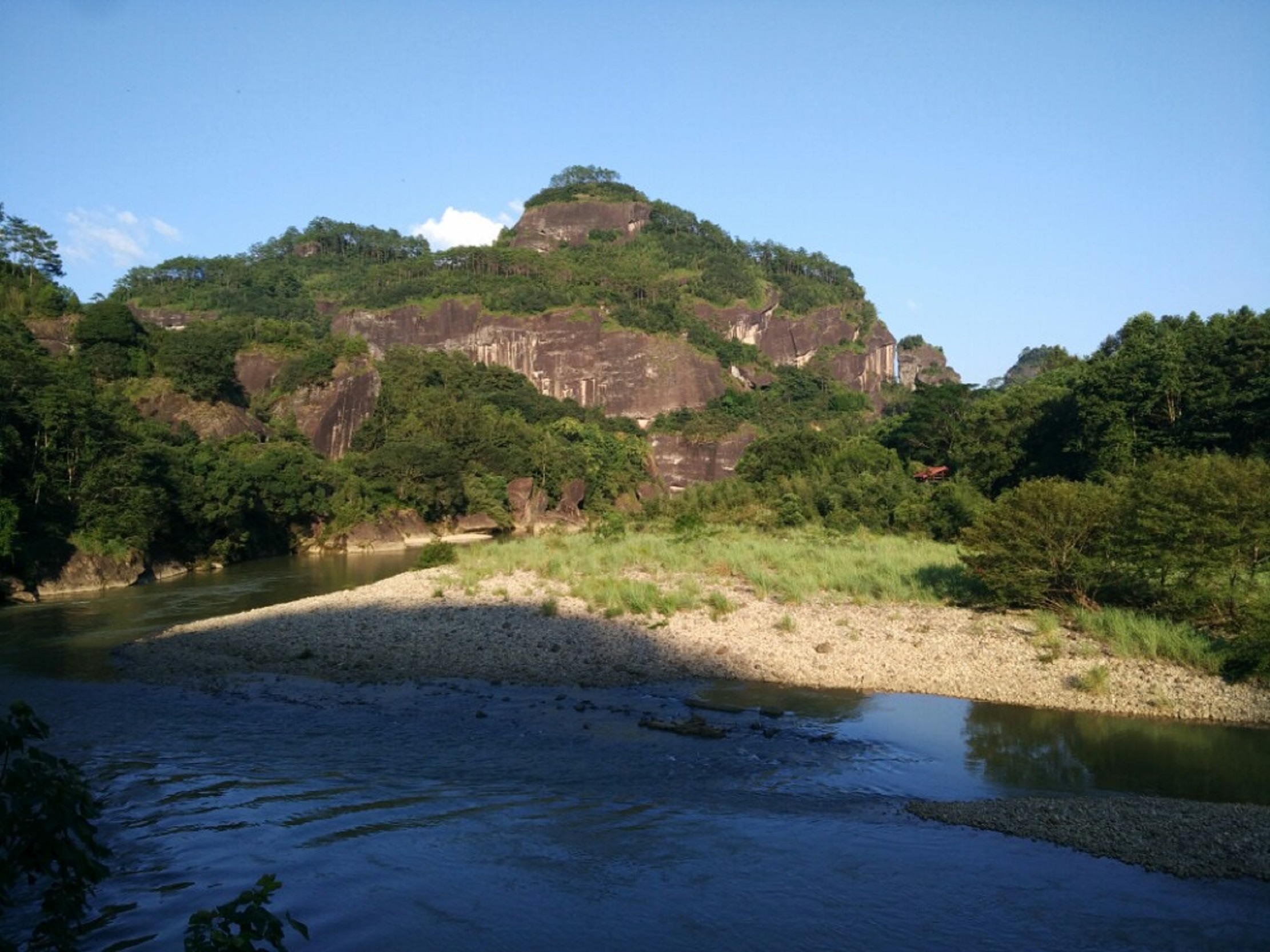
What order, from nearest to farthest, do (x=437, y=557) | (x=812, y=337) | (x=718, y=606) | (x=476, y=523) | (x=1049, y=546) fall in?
(x=1049, y=546) < (x=718, y=606) < (x=437, y=557) < (x=476, y=523) < (x=812, y=337)

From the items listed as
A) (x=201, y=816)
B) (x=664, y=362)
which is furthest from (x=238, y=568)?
(x=664, y=362)

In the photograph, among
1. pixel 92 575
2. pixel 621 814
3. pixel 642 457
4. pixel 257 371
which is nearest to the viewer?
pixel 621 814

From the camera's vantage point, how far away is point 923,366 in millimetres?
179250

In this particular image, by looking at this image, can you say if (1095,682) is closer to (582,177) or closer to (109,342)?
(109,342)

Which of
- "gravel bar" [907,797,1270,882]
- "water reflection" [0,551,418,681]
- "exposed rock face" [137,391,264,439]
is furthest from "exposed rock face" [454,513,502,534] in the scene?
"gravel bar" [907,797,1270,882]

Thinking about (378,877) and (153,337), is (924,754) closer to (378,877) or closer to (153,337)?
(378,877)

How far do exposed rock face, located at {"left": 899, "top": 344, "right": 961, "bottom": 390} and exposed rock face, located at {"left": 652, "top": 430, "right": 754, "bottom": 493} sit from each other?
67.8 meters

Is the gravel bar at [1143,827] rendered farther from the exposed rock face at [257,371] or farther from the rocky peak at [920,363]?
the rocky peak at [920,363]

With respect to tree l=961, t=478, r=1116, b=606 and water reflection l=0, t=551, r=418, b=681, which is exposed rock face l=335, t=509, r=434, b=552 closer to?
water reflection l=0, t=551, r=418, b=681

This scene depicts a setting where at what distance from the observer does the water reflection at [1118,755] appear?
12.1 metres

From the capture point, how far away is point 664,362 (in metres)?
122

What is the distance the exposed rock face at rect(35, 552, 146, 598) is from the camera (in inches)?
1326

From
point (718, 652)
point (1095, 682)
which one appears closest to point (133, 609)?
point (718, 652)

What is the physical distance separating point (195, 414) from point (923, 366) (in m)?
146
